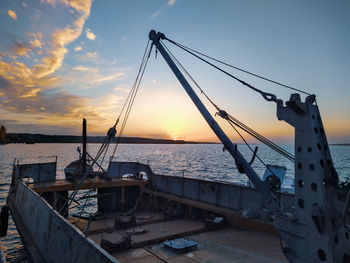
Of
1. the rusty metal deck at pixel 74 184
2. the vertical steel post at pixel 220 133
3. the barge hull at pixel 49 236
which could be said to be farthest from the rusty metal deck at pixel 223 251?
the rusty metal deck at pixel 74 184

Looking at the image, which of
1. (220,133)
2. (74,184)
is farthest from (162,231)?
(74,184)

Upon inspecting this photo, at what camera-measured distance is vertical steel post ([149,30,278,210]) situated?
8219mm

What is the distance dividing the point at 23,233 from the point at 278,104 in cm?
1224

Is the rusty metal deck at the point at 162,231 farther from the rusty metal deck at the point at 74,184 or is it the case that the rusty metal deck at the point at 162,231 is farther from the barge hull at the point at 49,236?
the rusty metal deck at the point at 74,184

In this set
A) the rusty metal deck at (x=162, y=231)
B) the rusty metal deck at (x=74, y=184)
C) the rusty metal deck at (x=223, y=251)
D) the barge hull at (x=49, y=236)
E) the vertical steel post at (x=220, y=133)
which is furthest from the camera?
the rusty metal deck at (x=74, y=184)

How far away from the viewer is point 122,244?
10.7 metres

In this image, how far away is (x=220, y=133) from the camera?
10328mm

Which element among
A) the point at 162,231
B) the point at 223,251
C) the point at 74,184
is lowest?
the point at 162,231

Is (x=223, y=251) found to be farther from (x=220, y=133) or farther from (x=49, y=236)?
(x=49, y=236)

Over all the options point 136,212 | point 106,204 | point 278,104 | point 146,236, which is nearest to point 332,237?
point 278,104

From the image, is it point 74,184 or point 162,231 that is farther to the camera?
point 74,184

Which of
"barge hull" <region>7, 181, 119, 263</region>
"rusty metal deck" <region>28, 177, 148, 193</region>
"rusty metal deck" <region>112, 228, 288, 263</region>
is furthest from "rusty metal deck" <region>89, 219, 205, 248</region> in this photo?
"rusty metal deck" <region>28, 177, 148, 193</region>

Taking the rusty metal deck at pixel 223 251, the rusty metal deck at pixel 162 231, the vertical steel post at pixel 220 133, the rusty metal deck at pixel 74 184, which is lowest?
the rusty metal deck at pixel 162 231

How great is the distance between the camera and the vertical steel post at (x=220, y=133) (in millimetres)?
8219
